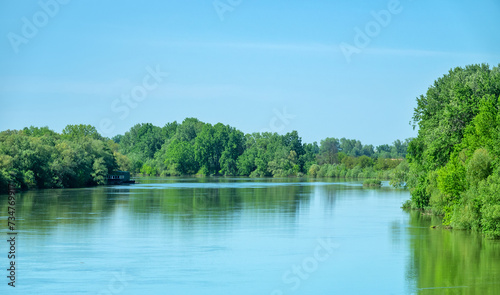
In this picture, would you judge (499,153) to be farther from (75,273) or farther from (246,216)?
(75,273)

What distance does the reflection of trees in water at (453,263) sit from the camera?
17.5 meters

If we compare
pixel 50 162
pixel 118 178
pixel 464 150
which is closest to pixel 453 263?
pixel 464 150

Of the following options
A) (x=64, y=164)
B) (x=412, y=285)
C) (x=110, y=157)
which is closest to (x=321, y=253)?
(x=412, y=285)

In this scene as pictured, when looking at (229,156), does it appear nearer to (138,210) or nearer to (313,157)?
(313,157)

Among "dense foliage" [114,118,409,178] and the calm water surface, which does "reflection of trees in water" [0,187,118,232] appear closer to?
the calm water surface

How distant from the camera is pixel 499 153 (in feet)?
86.4

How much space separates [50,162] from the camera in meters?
70.9

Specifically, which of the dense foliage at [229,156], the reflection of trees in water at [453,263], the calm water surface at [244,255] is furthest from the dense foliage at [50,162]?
the dense foliage at [229,156]

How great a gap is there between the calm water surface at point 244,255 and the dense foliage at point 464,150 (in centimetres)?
133

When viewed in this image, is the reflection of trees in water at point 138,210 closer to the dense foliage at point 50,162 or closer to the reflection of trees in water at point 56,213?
the reflection of trees in water at point 56,213

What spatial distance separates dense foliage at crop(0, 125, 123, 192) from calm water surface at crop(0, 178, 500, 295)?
2637cm

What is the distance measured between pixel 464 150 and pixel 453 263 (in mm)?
10501

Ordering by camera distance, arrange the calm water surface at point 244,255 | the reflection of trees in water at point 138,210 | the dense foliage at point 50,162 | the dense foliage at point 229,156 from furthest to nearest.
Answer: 1. the dense foliage at point 229,156
2. the dense foliage at point 50,162
3. the reflection of trees in water at point 138,210
4. the calm water surface at point 244,255

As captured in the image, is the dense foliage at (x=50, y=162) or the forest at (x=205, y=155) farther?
the forest at (x=205, y=155)
